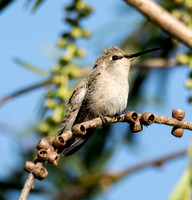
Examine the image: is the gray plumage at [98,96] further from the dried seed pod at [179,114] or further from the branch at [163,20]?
the dried seed pod at [179,114]

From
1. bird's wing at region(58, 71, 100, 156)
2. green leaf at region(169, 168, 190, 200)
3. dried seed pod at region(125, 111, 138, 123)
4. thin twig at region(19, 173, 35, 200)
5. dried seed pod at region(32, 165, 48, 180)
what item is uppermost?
bird's wing at region(58, 71, 100, 156)

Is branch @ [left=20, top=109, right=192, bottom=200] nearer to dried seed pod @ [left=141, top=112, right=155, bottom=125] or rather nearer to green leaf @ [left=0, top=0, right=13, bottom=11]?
dried seed pod @ [left=141, top=112, right=155, bottom=125]

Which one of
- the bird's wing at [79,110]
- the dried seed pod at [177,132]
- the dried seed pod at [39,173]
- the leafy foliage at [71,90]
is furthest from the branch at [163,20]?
the dried seed pod at [39,173]

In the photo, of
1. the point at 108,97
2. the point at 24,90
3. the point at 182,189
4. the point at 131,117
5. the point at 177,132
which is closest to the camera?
the point at 177,132

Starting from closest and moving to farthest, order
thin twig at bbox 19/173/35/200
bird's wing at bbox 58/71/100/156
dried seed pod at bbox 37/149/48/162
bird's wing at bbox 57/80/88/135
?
thin twig at bbox 19/173/35/200 → dried seed pod at bbox 37/149/48/162 → bird's wing at bbox 58/71/100/156 → bird's wing at bbox 57/80/88/135

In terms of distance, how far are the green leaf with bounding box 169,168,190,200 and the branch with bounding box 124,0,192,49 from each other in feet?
2.25

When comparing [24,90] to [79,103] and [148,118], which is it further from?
[148,118]

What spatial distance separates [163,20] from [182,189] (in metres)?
0.86

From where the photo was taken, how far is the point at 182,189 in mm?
1737

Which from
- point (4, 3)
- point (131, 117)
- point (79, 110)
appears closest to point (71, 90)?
point (79, 110)

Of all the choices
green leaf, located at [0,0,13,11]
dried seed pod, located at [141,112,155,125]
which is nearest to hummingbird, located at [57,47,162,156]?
green leaf, located at [0,0,13,11]

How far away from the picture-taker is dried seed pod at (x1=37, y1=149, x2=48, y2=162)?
1.27 metres

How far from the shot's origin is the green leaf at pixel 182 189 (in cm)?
170

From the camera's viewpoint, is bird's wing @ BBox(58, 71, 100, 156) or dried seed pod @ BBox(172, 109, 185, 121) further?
bird's wing @ BBox(58, 71, 100, 156)
